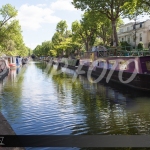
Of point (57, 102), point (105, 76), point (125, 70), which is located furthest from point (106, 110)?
point (105, 76)

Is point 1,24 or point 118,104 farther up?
point 1,24

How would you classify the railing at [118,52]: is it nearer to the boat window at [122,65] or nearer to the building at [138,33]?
the boat window at [122,65]

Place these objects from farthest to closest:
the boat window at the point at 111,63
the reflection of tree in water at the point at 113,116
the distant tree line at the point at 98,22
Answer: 1. the distant tree line at the point at 98,22
2. the boat window at the point at 111,63
3. the reflection of tree in water at the point at 113,116

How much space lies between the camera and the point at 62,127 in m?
12.1

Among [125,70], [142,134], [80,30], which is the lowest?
[142,134]

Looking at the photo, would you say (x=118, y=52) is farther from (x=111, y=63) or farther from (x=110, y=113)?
(x=110, y=113)

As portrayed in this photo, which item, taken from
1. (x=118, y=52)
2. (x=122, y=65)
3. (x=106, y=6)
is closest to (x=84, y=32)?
(x=106, y=6)

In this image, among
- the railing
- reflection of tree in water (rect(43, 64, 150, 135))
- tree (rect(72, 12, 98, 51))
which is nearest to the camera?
reflection of tree in water (rect(43, 64, 150, 135))

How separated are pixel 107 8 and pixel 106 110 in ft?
89.7

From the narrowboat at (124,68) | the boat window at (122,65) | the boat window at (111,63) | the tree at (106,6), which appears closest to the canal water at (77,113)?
the narrowboat at (124,68)

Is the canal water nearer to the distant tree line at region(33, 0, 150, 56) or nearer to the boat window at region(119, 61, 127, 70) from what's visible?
the boat window at region(119, 61, 127, 70)

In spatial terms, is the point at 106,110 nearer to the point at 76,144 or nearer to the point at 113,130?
the point at 113,130

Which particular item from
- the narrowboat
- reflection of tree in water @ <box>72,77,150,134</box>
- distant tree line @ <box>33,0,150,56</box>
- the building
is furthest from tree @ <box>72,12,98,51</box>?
reflection of tree in water @ <box>72,77,150,134</box>

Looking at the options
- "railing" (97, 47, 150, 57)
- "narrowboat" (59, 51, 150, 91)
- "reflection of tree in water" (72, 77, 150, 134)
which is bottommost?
"reflection of tree in water" (72, 77, 150, 134)
